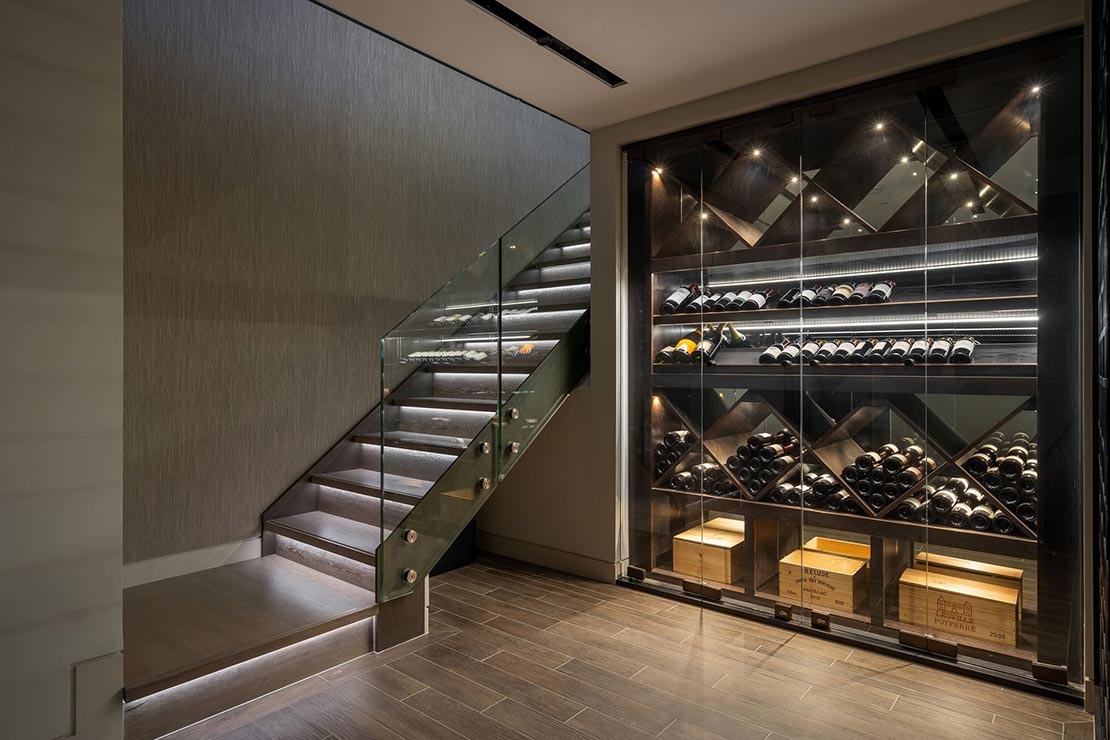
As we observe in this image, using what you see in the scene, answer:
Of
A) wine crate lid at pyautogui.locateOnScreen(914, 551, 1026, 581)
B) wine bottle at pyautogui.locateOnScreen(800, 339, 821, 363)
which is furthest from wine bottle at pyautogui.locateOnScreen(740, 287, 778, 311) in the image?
wine crate lid at pyautogui.locateOnScreen(914, 551, 1026, 581)

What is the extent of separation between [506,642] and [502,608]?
0.45 meters

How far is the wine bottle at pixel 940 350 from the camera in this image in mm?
2926

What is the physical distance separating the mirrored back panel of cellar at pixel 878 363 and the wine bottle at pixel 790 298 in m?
0.01

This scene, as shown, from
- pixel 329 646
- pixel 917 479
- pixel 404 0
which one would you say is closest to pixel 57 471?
pixel 329 646

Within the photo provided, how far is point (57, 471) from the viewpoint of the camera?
7.06 feet

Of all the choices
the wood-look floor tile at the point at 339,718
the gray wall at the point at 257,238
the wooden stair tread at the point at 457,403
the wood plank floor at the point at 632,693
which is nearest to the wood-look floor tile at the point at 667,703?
the wood plank floor at the point at 632,693

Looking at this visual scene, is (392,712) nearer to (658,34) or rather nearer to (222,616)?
(222,616)

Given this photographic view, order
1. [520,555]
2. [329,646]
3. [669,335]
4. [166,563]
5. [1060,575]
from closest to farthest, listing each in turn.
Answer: [1060,575], [329,646], [166,563], [669,335], [520,555]

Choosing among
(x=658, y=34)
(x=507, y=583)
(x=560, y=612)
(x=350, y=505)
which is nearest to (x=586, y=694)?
(x=560, y=612)

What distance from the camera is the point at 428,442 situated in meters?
3.65

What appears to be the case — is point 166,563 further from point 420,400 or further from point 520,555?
point 520,555

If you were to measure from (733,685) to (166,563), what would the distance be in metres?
2.99

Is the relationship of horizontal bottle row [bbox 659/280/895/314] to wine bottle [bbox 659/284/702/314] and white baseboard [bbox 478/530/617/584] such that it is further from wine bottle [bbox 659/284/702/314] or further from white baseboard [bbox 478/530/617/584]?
white baseboard [bbox 478/530/617/584]

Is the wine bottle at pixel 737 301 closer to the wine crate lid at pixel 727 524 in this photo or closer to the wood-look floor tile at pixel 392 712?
the wine crate lid at pixel 727 524
